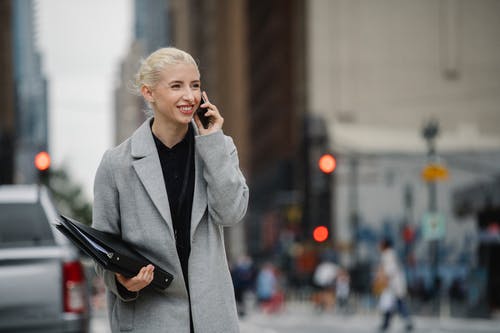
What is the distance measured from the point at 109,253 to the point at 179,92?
23.1 inches

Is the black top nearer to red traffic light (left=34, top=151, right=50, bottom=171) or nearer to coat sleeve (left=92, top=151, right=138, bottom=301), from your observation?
coat sleeve (left=92, top=151, right=138, bottom=301)

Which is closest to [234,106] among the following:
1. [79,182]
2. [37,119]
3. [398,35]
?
[79,182]

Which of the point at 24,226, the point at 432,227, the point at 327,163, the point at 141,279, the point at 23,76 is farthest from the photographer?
the point at 23,76

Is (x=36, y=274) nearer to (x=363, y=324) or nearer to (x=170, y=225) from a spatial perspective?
(x=170, y=225)

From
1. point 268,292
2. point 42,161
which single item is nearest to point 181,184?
point 42,161

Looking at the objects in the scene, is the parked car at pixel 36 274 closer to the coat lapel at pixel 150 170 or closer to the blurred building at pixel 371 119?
the coat lapel at pixel 150 170

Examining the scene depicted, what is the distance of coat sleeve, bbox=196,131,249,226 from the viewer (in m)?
3.59

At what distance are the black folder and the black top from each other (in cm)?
14

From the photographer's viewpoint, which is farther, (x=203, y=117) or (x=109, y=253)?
(x=203, y=117)

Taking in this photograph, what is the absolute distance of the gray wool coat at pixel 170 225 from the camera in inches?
141

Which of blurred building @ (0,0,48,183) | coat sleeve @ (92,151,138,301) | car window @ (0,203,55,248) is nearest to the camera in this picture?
coat sleeve @ (92,151,138,301)

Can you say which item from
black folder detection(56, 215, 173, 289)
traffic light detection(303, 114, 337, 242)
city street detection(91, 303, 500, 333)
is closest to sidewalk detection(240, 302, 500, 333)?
city street detection(91, 303, 500, 333)

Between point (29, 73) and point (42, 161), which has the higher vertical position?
point (29, 73)

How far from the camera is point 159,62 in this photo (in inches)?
143
